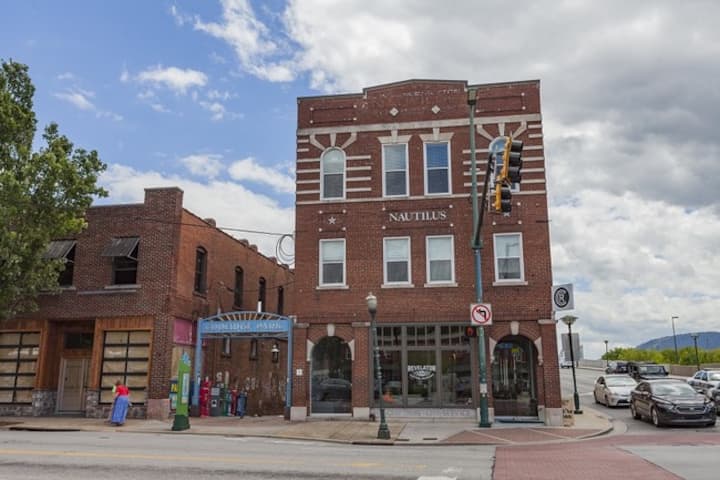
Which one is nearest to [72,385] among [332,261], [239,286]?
[239,286]

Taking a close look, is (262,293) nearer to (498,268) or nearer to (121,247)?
(121,247)

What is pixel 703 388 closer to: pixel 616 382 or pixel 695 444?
pixel 616 382

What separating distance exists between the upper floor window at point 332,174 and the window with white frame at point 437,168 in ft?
10.7

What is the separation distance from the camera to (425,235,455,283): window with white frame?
23.2 meters

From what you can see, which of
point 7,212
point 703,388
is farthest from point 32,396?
point 703,388

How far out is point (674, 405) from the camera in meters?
20.2

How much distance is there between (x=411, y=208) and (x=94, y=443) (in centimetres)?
1331

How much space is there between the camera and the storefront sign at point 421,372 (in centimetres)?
2269

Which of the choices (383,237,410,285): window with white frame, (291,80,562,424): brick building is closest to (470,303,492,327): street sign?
(291,80,562,424): brick building

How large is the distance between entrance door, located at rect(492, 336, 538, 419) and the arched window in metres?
13.0

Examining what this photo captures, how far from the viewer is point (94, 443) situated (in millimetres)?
15547

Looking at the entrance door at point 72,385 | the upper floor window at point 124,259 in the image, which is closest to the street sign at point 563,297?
the upper floor window at point 124,259

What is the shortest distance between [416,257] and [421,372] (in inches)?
164

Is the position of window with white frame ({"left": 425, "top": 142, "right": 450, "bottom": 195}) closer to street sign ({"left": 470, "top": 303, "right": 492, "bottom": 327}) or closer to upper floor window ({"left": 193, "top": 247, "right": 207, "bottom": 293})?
street sign ({"left": 470, "top": 303, "right": 492, "bottom": 327})
